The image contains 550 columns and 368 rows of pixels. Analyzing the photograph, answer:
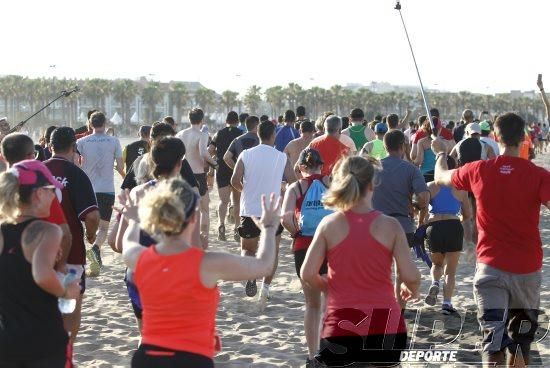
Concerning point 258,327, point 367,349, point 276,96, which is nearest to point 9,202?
point 367,349

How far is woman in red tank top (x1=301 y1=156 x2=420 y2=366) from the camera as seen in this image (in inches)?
148

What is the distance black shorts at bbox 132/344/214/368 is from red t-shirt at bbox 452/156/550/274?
2.29m

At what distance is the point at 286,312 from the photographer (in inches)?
301

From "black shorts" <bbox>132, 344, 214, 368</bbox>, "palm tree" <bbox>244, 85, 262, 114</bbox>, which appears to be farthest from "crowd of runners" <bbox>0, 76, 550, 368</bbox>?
"palm tree" <bbox>244, 85, 262, 114</bbox>

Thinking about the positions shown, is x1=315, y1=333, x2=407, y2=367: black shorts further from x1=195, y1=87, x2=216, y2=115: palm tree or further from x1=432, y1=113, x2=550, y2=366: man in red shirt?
x1=195, y1=87, x2=216, y2=115: palm tree

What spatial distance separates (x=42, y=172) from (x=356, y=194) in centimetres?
159

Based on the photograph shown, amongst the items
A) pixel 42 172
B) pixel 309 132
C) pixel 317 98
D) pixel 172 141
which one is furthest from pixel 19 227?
pixel 317 98

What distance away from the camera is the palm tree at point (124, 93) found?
115000mm

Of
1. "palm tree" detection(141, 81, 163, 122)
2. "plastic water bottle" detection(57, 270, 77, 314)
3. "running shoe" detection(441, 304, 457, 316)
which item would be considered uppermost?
"palm tree" detection(141, 81, 163, 122)

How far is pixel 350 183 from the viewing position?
3.80 meters

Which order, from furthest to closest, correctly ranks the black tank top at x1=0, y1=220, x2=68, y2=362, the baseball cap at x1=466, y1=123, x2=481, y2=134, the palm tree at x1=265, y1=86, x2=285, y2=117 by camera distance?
1. the palm tree at x1=265, y1=86, x2=285, y2=117
2. the baseball cap at x1=466, y1=123, x2=481, y2=134
3. the black tank top at x1=0, y1=220, x2=68, y2=362

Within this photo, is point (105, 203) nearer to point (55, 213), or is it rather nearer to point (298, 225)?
point (298, 225)

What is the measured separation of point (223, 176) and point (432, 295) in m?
4.99

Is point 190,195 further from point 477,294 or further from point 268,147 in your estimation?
point 268,147
